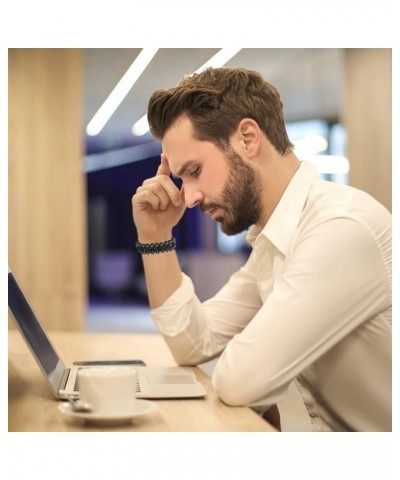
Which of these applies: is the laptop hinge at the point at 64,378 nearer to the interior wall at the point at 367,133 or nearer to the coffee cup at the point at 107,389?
the coffee cup at the point at 107,389

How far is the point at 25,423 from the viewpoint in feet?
3.05

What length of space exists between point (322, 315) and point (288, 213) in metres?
0.25

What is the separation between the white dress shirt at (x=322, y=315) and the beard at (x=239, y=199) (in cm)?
6

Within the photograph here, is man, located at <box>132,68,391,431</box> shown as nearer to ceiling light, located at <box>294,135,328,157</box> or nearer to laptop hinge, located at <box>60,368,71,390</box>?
laptop hinge, located at <box>60,368,71,390</box>

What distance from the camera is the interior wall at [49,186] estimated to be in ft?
11.1

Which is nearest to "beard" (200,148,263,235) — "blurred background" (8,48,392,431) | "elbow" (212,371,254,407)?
"elbow" (212,371,254,407)

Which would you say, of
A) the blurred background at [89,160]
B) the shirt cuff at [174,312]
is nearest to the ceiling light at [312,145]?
the blurred background at [89,160]

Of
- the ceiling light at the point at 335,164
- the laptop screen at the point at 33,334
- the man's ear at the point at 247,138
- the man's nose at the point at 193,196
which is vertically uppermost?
the ceiling light at the point at 335,164

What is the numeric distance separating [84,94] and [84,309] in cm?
120

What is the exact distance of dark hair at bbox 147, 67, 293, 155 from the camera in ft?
4.04

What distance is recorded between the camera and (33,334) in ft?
3.53

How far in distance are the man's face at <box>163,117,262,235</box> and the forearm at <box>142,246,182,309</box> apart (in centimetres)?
18
